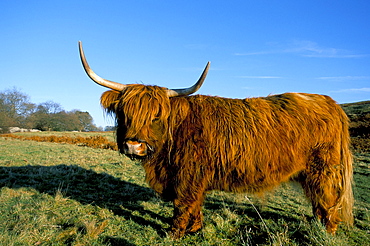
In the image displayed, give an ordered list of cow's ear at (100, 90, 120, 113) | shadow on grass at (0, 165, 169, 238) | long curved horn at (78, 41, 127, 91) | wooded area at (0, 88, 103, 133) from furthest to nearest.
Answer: wooded area at (0, 88, 103, 133) → shadow on grass at (0, 165, 169, 238) → cow's ear at (100, 90, 120, 113) → long curved horn at (78, 41, 127, 91)

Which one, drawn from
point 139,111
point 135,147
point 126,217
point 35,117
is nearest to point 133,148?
point 135,147

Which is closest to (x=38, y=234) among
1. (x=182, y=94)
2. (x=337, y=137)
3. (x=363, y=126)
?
(x=182, y=94)

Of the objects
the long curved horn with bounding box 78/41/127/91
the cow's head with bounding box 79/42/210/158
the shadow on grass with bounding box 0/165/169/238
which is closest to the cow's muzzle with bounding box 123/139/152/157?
the cow's head with bounding box 79/42/210/158

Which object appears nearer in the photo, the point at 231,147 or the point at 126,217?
the point at 231,147

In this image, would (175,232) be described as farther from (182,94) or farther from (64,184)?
(64,184)

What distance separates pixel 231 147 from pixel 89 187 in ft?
12.8

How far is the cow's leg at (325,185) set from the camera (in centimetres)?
338

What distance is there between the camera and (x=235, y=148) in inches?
130

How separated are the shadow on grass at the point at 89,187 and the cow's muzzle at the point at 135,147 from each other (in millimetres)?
1252

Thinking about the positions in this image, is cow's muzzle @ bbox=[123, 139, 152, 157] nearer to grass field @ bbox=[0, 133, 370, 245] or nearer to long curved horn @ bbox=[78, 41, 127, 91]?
long curved horn @ bbox=[78, 41, 127, 91]

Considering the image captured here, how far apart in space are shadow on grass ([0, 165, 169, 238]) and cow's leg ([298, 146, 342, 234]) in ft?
7.19

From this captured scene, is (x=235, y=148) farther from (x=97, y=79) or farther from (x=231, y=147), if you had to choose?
(x=97, y=79)

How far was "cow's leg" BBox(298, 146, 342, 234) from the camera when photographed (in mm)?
3381

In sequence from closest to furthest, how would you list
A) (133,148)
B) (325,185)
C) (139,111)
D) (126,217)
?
(133,148) < (139,111) < (325,185) < (126,217)
